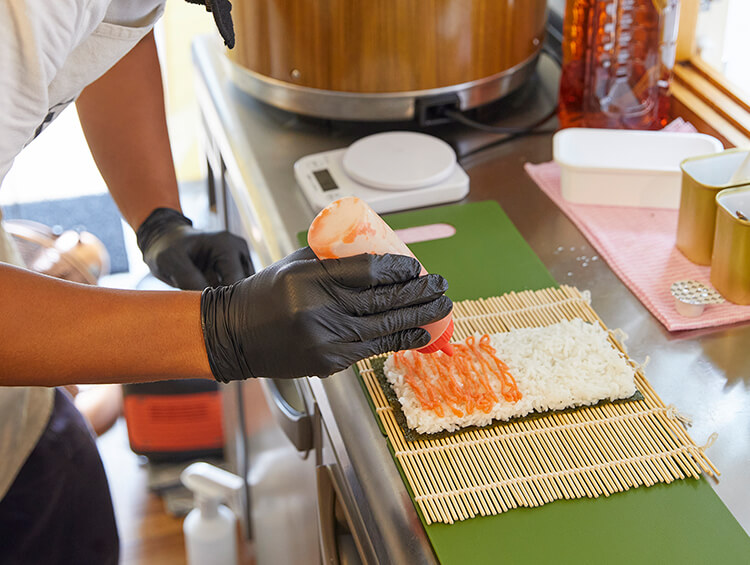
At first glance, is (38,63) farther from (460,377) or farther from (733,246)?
(733,246)

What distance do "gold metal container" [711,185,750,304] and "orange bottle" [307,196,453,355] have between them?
0.42 meters

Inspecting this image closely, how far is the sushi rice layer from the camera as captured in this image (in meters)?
0.79

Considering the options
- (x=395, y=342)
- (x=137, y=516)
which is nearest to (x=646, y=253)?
(x=395, y=342)

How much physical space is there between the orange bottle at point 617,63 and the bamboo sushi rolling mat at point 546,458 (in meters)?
0.58

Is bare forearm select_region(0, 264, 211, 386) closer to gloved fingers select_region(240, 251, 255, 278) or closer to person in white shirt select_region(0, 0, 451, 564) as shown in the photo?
person in white shirt select_region(0, 0, 451, 564)

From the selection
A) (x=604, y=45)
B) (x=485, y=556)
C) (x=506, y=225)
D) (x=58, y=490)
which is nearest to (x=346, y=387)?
(x=485, y=556)

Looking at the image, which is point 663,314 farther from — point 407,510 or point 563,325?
point 407,510

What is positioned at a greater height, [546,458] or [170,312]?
[170,312]

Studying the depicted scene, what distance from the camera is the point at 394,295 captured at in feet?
2.45

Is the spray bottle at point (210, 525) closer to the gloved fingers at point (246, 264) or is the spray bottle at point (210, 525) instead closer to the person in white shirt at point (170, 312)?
the gloved fingers at point (246, 264)

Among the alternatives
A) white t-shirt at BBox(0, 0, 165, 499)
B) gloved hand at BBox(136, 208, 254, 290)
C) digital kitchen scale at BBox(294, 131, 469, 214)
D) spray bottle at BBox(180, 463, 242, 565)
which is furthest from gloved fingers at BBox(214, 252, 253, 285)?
spray bottle at BBox(180, 463, 242, 565)

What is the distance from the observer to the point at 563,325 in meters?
0.88

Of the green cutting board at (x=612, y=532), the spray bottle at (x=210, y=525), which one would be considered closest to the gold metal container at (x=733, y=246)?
the green cutting board at (x=612, y=532)

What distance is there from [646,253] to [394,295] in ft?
1.53
